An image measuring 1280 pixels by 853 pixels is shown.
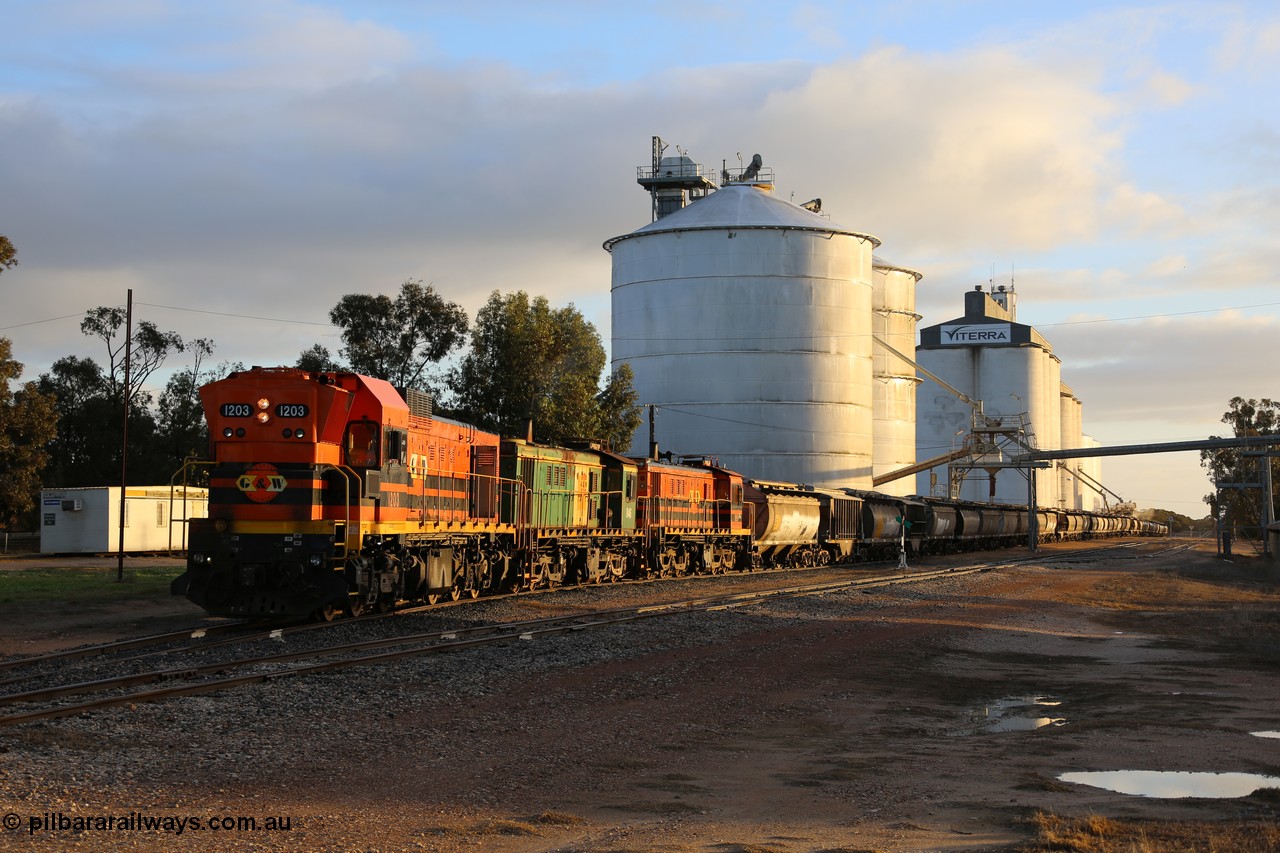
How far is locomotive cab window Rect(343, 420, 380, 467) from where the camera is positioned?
2248 cm

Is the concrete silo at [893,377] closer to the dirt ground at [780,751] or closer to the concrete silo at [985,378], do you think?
the concrete silo at [985,378]

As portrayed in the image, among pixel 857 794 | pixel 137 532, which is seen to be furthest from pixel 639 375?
pixel 857 794

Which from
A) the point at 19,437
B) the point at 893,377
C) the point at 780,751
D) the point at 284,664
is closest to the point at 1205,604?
the point at 780,751

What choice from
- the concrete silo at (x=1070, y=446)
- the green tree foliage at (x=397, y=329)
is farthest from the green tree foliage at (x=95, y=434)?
the concrete silo at (x=1070, y=446)

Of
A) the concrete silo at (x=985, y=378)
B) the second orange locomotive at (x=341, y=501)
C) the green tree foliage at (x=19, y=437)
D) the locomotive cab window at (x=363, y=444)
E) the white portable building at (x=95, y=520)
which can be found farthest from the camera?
the concrete silo at (x=985, y=378)

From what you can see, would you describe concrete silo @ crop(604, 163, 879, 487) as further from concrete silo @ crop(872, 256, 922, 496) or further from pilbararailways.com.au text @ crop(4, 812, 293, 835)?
pilbararailways.com.au text @ crop(4, 812, 293, 835)

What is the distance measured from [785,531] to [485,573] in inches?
1035

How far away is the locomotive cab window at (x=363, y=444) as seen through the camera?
22.5 metres

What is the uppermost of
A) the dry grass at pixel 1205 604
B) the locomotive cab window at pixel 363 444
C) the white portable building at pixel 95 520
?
the locomotive cab window at pixel 363 444

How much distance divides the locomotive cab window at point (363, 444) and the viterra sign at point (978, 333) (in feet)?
391

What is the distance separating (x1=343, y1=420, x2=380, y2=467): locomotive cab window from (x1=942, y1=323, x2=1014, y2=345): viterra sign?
119148 millimetres

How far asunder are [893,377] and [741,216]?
78.6 feet

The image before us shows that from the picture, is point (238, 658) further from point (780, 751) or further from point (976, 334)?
point (976, 334)

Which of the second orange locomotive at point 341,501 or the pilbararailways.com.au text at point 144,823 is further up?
the second orange locomotive at point 341,501
